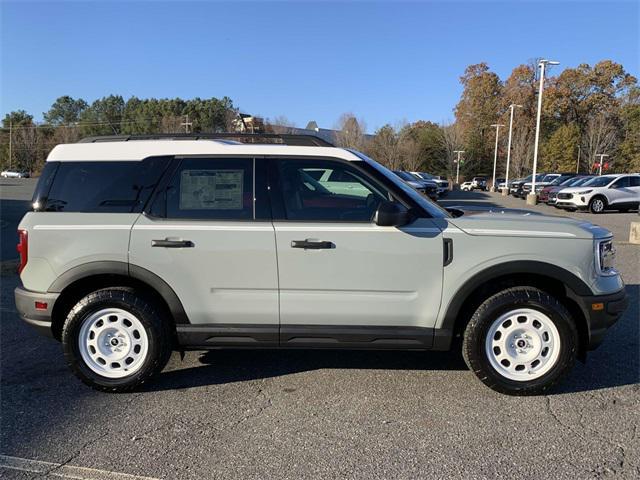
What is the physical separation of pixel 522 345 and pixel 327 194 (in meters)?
1.88

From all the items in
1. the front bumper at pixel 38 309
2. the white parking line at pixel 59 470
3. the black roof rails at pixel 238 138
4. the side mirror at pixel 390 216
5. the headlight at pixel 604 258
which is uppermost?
the black roof rails at pixel 238 138

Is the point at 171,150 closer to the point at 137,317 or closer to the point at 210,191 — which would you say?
the point at 210,191

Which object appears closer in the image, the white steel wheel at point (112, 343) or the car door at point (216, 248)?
the car door at point (216, 248)

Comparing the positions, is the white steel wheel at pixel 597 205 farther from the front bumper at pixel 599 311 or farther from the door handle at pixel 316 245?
the door handle at pixel 316 245

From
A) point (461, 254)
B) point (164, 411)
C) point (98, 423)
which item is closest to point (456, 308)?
point (461, 254)

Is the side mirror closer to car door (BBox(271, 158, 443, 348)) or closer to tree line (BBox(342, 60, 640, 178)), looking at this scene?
car door (BBox(271, 158, 443, 348))

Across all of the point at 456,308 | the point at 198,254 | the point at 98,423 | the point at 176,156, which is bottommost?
the point at 98,423

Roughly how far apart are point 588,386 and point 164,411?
3.24 m

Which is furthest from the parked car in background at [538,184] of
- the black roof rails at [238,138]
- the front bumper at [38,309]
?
the front bumper at [38,309]

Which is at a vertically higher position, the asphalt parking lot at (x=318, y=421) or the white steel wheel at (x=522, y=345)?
the white steel wheel at (x=522, y=345)

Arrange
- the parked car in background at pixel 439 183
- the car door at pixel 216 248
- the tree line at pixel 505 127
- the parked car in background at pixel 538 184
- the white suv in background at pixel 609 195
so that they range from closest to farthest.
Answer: the car door at pixel 216 248 < the white suv in background at pixel 609 195 < the parked car in background at pixel 439 183 < the parked car in background at pixel 538 184 < the tree line at pixel 505 127

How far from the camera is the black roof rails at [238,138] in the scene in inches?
162

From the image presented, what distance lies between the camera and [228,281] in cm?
379

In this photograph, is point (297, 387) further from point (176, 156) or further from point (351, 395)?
point (176, 156)
